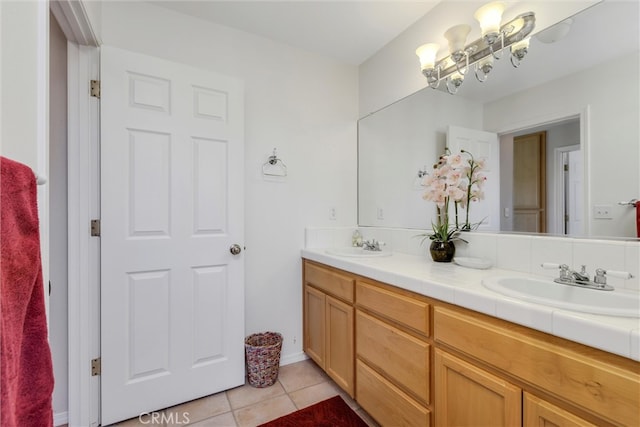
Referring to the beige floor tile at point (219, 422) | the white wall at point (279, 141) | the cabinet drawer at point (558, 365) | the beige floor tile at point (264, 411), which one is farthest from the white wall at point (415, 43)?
the beige floor tile at point (219, 422)

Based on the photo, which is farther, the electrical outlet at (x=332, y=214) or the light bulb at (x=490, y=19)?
the electrical outlet at (x=332, y=214)

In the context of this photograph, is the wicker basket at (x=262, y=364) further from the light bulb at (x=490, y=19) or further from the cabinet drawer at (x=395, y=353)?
the light bulb at (x=490, y=19)

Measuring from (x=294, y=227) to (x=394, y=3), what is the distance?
1.65m

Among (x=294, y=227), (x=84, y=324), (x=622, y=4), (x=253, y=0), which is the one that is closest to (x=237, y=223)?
(x=294, y=227)

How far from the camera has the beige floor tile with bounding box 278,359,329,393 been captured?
1.89 meters

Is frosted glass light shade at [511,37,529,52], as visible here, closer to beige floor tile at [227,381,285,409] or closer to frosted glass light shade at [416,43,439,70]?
frosted glass light shade at [416,43,439,70]

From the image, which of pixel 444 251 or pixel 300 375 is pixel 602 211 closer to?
pixel 444 251

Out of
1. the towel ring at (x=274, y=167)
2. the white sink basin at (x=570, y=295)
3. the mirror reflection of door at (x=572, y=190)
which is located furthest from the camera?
the towel ring at (x=274, y=167)

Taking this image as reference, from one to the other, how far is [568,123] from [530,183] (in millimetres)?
308

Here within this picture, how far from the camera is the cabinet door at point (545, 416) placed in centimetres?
→ 74

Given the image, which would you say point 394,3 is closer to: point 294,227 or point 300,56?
point 300,56

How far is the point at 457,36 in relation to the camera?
5.27 ft

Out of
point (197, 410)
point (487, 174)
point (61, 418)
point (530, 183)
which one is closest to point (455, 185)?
point (487, 174)

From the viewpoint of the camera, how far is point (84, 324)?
150cm
